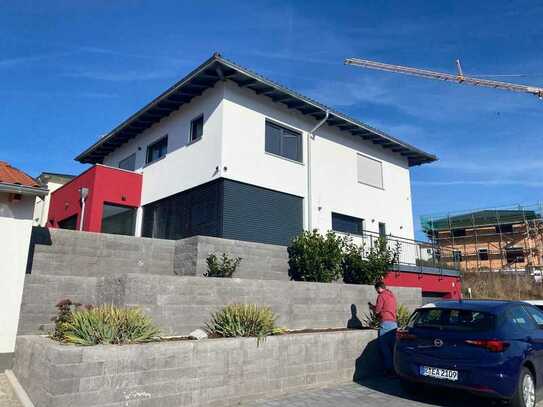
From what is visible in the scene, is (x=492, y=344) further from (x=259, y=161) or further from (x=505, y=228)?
(x=505, y=228)

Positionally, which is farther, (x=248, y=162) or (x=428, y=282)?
(x=428, y=282)

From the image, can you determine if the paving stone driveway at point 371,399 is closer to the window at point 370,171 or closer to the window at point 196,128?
the window at point 196,128

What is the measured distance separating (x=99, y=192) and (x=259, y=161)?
5.96 meters

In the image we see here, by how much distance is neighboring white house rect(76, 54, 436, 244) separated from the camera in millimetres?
Result: 12875

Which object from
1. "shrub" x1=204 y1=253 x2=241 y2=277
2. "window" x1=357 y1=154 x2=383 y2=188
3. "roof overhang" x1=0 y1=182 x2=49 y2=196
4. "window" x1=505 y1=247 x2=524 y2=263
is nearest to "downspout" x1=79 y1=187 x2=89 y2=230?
"shrub" x1=204 y1=253 x2=241 y2=277

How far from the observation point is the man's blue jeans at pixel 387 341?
8.09 metres

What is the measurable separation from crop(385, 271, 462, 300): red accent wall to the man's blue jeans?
6624mm

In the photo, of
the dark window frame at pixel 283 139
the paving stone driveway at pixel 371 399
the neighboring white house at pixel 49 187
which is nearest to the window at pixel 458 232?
the dark window frame at pixel 283 139

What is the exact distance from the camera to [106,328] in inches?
207

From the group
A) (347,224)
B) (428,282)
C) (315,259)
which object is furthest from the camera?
(428,282)

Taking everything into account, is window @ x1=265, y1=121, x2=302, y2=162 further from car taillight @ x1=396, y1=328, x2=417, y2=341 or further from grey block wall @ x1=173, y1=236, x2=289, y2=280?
car taillight @ x1=396, y1=328, x2=417, y2=341

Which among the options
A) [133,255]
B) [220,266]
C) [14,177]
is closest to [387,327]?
[220,266]

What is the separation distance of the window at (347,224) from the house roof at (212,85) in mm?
3606

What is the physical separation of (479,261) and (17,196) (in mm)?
38224
